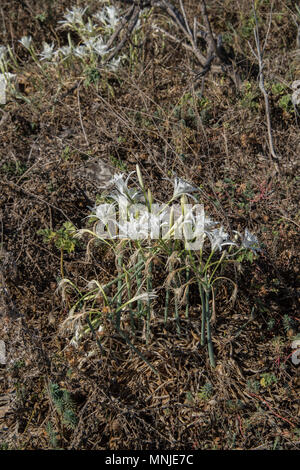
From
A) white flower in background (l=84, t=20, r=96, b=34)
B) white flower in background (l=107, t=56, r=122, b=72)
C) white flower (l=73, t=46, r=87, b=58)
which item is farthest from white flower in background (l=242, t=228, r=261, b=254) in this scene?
white flower in background (l=84, t=20, r=96, b=34)

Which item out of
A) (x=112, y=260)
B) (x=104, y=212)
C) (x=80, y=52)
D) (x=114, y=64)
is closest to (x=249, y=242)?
(x=104, y=212)

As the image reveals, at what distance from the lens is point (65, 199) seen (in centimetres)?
336

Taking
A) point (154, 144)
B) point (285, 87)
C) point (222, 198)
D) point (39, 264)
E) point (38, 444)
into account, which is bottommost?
point (38, 444)

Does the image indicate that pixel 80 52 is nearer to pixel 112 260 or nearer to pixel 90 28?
pixel 90 28

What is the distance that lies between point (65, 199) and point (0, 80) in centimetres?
150

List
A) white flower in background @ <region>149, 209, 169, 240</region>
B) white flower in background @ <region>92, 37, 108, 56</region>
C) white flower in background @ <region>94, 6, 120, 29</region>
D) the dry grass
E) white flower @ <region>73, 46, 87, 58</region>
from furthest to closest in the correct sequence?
white flower in background @ <region>94, 6, 120, 29</region>, white flower @ <region>73, 46, 87, 58</region>, white flower in background @ <region>92, 37, 108, 56</region>, the dry grass, white flower in background @ <region>149, 209, 169, 240</region>

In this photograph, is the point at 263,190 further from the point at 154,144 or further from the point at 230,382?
the point at 230,382

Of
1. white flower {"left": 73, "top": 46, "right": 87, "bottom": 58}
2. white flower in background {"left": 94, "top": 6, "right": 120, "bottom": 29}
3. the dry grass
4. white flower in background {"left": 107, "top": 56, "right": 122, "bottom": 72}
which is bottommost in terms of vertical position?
the dry grass

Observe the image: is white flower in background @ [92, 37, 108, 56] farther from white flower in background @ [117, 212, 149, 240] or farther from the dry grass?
white flower in background @ [117, 212, 149, 240]

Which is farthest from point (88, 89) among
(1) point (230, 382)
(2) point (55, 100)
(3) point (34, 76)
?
(1) point (230, 382)

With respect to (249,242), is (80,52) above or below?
above

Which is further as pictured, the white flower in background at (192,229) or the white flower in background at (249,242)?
the white flower in background at (249,242)

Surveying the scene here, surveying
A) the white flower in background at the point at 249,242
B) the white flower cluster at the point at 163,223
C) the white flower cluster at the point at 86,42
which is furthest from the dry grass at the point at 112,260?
the white flower cluster at the point at 163,223

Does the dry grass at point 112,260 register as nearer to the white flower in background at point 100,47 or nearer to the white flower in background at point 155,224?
the white flower in background at point 100,47
